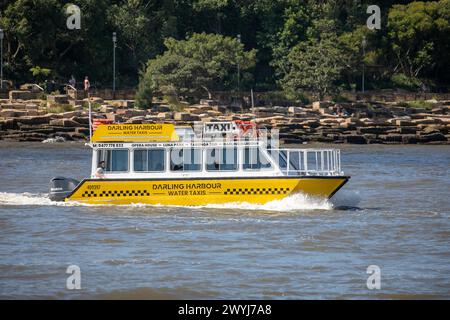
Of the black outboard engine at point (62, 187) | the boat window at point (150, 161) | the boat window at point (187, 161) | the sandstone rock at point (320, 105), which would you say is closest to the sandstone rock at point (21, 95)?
the sandstone rock at point (320, 105)

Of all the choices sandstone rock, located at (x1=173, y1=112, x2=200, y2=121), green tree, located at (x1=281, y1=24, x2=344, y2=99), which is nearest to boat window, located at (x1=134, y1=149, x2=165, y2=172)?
sandstone rock, located at (x1=173, y1=112, x2=200, y2=121)

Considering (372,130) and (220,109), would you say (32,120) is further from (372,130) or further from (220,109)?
(372,130)

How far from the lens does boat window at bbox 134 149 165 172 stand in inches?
1468

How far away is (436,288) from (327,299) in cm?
270

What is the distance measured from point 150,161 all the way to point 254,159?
128 inches

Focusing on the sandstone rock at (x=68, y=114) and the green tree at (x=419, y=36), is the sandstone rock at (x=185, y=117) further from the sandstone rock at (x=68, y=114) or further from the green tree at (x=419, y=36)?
the green tree at (x=419, y=36)

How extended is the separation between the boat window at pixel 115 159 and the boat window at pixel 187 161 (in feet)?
4.83

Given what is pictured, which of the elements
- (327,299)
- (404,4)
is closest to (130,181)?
(327,299)

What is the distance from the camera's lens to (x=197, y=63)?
102375 mm

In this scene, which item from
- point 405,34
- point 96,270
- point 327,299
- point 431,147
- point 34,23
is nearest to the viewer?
point 327,299

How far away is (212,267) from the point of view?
28062 mm

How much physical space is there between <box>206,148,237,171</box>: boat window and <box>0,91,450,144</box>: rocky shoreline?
45.7m

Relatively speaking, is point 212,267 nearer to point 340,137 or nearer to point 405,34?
point 340,137

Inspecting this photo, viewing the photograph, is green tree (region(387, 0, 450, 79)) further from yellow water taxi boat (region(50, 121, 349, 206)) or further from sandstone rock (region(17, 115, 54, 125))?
yellow water taxi boat (region(50, 121, 349, 206))
